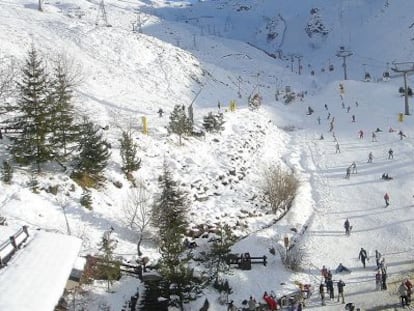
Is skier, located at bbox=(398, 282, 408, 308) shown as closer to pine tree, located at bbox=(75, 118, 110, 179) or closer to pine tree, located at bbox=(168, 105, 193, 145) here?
pine tree, located at bbox=(75, 118, 110, 179)

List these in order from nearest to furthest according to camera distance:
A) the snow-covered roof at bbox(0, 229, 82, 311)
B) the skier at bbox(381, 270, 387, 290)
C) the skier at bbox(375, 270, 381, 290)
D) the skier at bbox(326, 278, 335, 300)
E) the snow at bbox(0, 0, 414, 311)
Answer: the snow-covered roof at bbox(0, 229, 82, 311) < the skier at bbox(326, 278, 335, 300) < the skier at bbox(381, 270, 387, 290) < the skier at bbox(375, 270, 381, 290) < the snow at bbox(0, 0, 414, 311)

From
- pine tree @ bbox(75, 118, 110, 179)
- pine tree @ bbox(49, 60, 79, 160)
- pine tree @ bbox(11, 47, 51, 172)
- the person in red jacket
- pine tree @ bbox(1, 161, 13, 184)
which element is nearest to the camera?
the person in red jacket

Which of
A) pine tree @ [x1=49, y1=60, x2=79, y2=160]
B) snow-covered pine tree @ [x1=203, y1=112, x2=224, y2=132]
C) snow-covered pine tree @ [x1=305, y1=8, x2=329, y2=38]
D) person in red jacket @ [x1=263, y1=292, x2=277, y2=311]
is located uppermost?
snow-covered pine tree @ [x1=305, y1=8, x2=329, y2=38]

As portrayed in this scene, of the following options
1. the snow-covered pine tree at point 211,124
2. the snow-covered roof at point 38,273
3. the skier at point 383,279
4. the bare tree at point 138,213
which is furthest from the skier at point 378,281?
the snow-covered pine tree at point 211,124

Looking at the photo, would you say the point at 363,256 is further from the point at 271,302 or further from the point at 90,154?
the point at 90,154

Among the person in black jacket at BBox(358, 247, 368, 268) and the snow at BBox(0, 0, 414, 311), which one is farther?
the person in black jacket at BBox(358, 247, 368, 268)

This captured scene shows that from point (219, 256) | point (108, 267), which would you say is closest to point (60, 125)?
point (108, 267)

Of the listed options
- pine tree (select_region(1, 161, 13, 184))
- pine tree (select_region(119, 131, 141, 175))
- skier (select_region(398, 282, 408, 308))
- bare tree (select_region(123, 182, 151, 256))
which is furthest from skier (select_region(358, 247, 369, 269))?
pine tree (select_region(1, 161, 13, 184))

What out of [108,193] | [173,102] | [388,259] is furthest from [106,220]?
[173,102]
